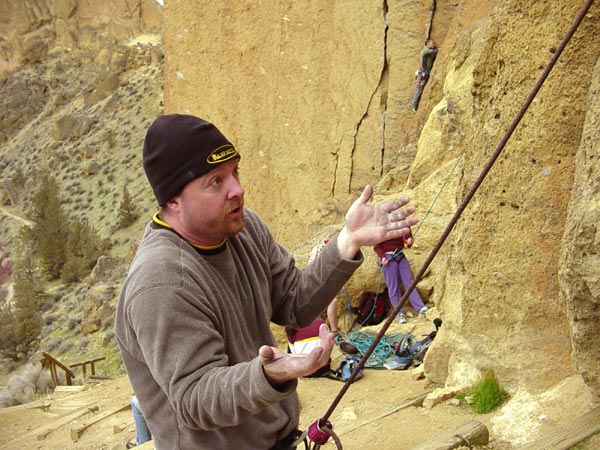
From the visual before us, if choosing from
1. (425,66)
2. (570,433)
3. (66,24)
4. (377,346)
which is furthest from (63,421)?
(66,24)

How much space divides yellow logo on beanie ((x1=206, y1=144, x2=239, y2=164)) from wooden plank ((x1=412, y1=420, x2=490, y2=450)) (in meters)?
1.60

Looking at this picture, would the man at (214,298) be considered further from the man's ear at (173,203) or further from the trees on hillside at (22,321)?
the trees on hillside at (22,321)

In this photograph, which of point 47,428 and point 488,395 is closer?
point 488,395

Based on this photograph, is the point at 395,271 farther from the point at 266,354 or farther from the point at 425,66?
the point at 266,354

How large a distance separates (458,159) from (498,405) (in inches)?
165

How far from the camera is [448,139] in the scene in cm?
728

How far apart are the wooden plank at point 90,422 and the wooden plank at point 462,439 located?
212 inches

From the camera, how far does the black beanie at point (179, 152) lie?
5.79 feet

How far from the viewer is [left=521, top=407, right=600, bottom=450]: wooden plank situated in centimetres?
251

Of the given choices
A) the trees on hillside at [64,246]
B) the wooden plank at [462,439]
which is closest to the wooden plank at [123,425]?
the wooden plank at [462,439]

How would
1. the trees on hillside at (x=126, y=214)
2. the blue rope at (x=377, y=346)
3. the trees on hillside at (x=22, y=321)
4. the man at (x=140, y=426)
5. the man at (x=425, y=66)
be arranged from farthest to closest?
the trees on hillside at (x=126, y=214), the trees on hillside at (x=22, y=321), the man at (x=425, y=66), the blue rope at (x=377, y=346), the man at (x=140, y=426)

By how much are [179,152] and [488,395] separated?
2.37 meters

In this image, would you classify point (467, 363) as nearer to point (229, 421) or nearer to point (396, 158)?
point (229, 421)

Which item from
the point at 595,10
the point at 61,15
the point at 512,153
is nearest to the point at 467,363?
the point at 512,153
